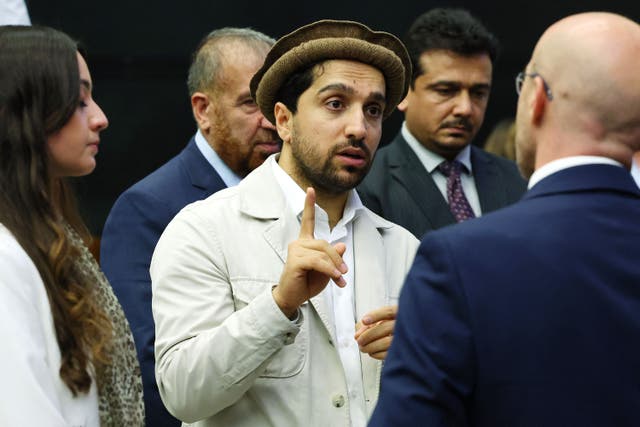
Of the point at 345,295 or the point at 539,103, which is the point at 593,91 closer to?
the point at 539,103

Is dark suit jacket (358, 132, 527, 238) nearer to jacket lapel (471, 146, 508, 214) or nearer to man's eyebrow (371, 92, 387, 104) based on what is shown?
jacket lapel (471, 146, 508, 214)

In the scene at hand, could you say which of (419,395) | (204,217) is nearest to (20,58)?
(204,217)

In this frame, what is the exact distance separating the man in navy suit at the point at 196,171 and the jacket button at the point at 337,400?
868 mm

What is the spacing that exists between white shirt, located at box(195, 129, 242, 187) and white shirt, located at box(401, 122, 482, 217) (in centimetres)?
71

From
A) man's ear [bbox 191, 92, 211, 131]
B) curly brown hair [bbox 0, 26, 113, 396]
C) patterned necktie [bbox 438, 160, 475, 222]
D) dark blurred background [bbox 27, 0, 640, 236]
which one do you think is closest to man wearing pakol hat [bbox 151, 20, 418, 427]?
curly brown hair [bbox 0, 26, 113, 396]

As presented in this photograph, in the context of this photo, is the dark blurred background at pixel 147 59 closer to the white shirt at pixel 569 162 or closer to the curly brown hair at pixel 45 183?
the curly brown hair at pixel 45 183

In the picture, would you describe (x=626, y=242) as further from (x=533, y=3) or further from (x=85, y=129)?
(x=533, y=3)

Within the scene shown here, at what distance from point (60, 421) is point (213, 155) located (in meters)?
1.83

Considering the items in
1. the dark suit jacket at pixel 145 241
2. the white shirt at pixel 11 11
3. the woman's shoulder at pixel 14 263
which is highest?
the white shirt at pixel 11 11

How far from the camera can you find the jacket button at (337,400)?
9.14 feet

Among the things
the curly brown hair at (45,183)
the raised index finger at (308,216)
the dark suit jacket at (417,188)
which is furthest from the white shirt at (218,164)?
the curly brown hair at (45,183)

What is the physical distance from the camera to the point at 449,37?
14.6ft

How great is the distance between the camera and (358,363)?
2889 mm

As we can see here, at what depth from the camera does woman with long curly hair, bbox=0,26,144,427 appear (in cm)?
224
